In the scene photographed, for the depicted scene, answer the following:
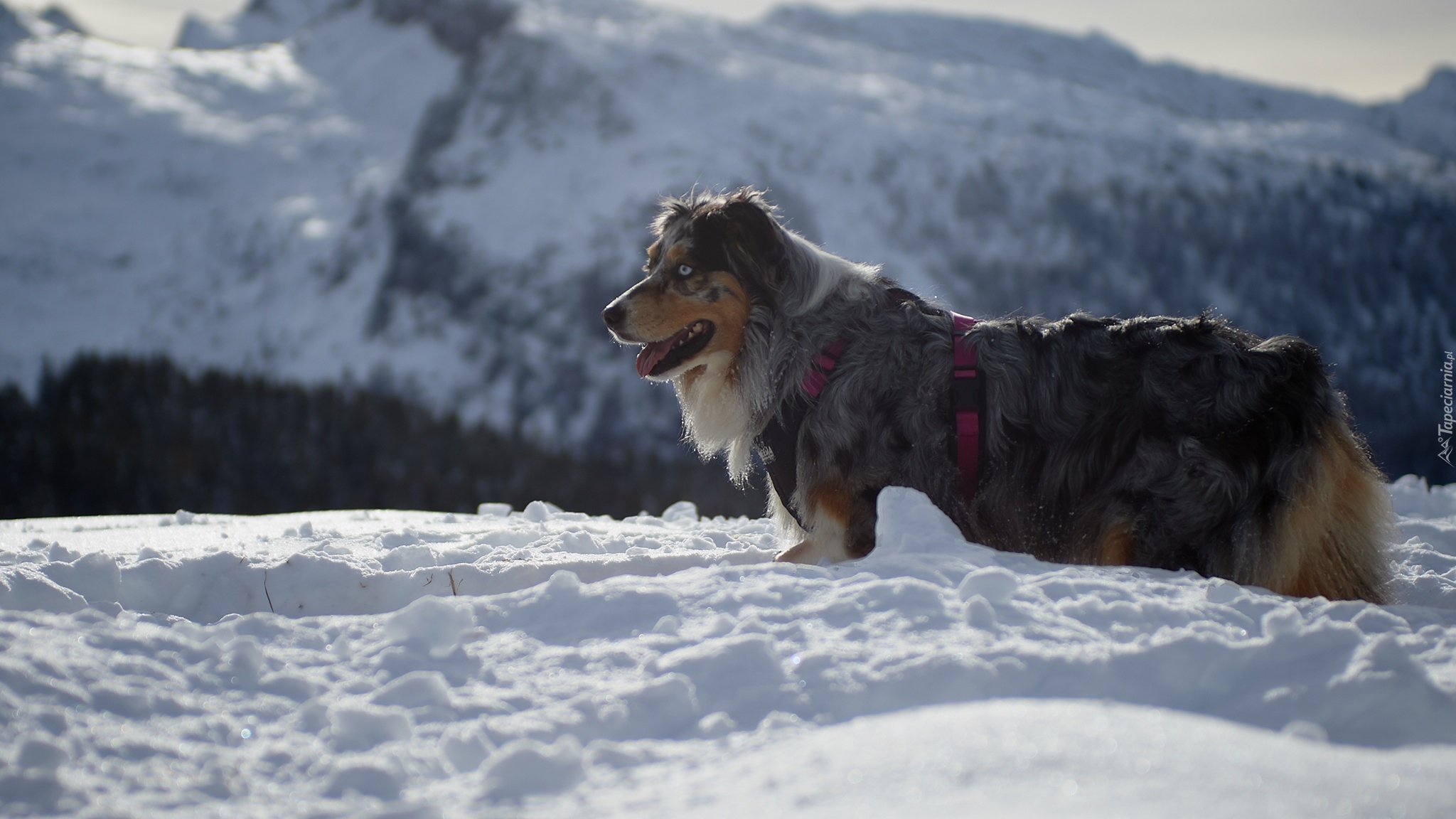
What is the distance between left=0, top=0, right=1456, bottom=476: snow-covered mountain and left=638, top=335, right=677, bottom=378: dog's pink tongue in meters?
30.7

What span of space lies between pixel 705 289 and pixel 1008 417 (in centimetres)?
167

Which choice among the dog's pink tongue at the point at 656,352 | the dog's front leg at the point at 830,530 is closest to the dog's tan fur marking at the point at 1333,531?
the dog's front leg at the point at 830,530

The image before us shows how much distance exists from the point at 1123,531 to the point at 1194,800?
97.6 inches

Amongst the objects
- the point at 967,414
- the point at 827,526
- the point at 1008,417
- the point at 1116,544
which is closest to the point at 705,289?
the point at 827,526

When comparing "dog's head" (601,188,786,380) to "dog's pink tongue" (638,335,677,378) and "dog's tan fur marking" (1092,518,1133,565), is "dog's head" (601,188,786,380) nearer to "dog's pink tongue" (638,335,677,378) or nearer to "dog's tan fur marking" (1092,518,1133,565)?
"dog's pink tongue" (638,335,677,378)

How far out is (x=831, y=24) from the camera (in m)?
69.7

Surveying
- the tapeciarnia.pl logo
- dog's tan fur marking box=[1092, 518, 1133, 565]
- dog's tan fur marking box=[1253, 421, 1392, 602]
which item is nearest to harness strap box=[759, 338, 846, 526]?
dog's tan fur marking box=[1092, 518, 1133, 565]

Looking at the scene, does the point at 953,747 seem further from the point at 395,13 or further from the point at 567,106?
the point at 395,13

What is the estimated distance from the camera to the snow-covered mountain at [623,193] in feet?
134

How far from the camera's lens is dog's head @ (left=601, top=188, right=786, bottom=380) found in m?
4.44

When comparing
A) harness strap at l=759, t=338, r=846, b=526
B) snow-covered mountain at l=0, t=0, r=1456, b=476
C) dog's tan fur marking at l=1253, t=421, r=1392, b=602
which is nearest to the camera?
dog's tan fur marking at l=1253, t=421, r=1392, b=602

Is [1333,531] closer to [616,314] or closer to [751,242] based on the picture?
[751,242]

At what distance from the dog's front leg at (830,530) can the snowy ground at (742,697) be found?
0.53 m

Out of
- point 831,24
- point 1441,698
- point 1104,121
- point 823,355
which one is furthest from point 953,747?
point 831,24
